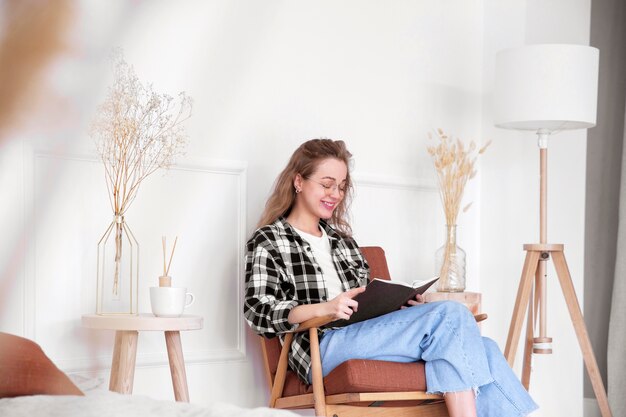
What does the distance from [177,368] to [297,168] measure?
0.50 m

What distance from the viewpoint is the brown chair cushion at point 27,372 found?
5.4 inches

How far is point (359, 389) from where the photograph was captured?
54.4 inches

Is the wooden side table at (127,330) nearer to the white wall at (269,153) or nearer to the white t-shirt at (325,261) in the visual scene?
the white wall at (269,153)

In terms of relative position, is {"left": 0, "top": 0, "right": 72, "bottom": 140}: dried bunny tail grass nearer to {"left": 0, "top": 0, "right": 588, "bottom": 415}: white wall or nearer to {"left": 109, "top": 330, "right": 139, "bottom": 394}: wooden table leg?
{"left": 0, "top": 0, "right": 588, "bottom": 415}: white wall

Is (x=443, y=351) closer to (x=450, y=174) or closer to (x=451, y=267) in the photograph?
(x=451, y=267)

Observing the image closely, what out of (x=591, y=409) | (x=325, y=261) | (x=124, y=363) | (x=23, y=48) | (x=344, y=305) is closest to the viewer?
(x=23, y=48)

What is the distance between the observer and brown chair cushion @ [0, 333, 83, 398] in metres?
0.14

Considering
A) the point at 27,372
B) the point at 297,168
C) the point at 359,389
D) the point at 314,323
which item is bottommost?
the point at 359,389

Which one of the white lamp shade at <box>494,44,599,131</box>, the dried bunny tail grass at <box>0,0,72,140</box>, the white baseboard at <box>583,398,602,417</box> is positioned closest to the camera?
the dried bunny tail grass at <box>0,0,72,140</box>

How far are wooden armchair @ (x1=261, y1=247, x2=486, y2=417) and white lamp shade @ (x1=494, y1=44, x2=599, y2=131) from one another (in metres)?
0.67

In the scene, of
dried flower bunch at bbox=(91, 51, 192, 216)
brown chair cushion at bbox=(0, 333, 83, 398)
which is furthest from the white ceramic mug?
brown chair cushion at bbox=(0, 333, 83, 398)

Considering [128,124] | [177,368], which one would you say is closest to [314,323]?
[177,368]

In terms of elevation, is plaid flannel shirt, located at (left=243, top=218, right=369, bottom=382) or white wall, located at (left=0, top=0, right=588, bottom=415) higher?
white wall, located at (left=0, top=0, right=588, bottom=415)

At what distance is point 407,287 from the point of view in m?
1.33
